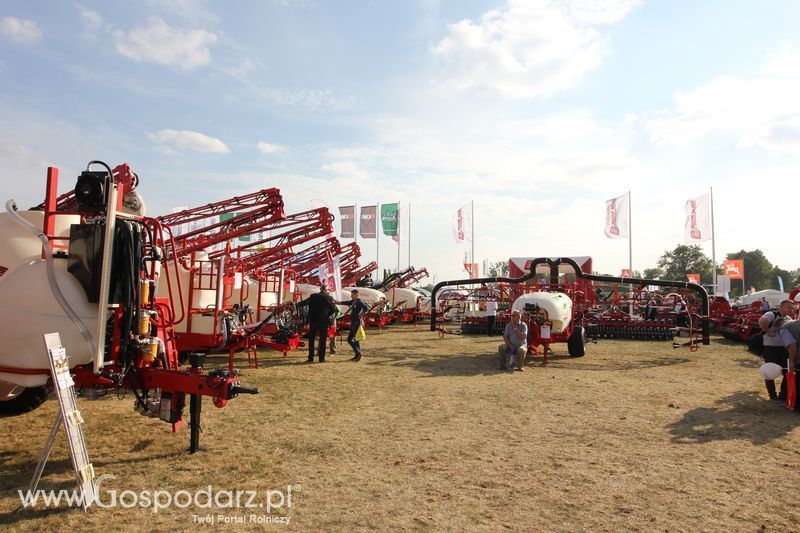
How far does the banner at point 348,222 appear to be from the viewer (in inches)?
1257

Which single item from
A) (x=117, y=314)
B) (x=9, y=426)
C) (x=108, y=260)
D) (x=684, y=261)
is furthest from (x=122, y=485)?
(x=684, y=261)

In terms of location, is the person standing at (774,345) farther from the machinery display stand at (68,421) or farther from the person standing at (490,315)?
the person standing at (490,315)

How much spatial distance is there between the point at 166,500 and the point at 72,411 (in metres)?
1.06

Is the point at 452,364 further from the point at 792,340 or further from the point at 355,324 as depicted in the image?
the point at 792,340

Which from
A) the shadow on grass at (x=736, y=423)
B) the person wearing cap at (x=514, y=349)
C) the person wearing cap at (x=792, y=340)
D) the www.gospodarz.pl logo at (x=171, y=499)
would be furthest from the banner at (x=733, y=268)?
the www.gospodarz.pl logo at (x=171, y=499)

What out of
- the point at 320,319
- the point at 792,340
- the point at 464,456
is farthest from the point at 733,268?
the point at 464,456

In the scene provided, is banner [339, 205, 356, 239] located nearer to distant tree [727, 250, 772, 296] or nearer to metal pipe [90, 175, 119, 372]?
metal pipe [90, 175, 119, 372]

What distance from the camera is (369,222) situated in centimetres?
3206

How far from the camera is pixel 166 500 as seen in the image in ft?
13.5

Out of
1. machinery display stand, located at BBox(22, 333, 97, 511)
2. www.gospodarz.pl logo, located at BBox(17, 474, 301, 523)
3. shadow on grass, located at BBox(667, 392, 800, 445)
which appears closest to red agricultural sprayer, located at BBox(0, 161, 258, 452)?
machinery display stand, located at BBox(22, 333, 97, 511)

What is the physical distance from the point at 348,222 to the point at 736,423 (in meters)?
27.1

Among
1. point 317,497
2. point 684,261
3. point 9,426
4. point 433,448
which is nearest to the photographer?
point 317,497

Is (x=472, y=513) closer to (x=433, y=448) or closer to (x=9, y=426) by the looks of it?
(x=433, y=448)

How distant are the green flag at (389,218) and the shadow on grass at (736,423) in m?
26.3
